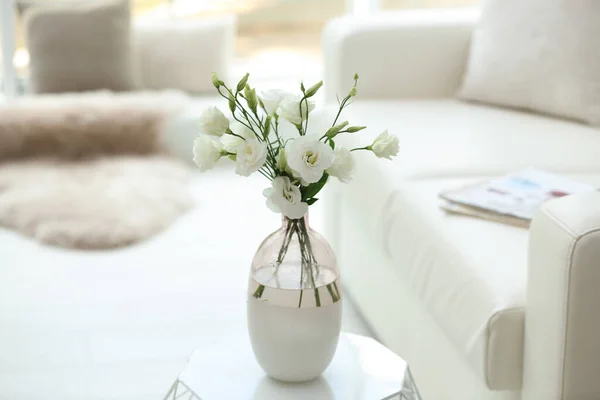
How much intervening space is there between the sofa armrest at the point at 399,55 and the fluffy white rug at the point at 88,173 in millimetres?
935

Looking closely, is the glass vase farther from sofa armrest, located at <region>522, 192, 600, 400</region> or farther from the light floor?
the light floor

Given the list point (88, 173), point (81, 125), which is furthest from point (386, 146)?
point (81, 125)

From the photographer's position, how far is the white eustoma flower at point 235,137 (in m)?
1.37

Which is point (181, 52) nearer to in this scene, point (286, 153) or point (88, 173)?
point (88, 173)

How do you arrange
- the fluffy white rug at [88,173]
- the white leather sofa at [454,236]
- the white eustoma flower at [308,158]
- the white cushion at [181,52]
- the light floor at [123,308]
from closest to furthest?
1. the white eustoma flower at [308,158]
2. the white leather sofa at [454,236]
3. the light floor at [123,308]
4. the fluffy white rug at [88,173]
5. the white cushion at [181,52]

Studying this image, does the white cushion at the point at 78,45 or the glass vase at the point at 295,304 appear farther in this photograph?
the white cushion at the point at 78,45

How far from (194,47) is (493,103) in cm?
188

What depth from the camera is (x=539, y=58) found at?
109 inches

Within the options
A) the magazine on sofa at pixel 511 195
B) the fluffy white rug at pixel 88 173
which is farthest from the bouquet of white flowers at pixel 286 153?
the fluffy white rug at pixel 88 173

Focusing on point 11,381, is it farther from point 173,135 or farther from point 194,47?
point 194,47

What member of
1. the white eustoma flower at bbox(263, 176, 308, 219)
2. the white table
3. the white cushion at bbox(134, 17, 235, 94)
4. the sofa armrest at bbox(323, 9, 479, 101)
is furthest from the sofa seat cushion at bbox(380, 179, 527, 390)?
the white cushion at bbox(134, 17, 235, 94)

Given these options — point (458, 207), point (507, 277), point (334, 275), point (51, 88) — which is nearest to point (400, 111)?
point (458, 207)

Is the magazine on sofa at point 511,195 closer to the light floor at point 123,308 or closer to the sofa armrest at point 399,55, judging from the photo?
the light floor at point 123,308

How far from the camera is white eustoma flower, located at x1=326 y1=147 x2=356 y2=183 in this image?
1373 millimetres
